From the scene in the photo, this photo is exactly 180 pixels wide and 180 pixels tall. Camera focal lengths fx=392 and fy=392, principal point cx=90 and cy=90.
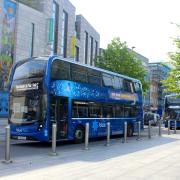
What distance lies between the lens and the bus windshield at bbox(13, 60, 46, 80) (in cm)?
1563

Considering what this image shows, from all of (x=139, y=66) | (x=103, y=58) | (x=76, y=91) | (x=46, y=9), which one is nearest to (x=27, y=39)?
(x=46, y=9)

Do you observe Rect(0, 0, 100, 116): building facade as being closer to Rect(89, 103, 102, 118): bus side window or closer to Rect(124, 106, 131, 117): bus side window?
Rect(124, 106, 131, 117): bus side window

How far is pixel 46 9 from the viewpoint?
159ft

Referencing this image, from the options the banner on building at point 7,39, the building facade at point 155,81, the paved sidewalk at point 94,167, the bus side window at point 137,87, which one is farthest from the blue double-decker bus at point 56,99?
the building facade at point 155,81

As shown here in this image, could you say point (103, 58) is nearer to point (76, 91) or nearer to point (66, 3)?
point (66, 3)

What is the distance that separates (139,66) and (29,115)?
3212 centimetres

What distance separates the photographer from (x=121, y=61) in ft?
148

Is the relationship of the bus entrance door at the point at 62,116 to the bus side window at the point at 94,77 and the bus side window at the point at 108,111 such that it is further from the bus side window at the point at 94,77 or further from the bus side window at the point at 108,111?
the bus side window at the point at 108,111

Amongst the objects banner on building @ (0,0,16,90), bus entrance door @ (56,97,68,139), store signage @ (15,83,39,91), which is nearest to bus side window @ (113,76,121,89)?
bus entrance door @ (56,97,68,139)

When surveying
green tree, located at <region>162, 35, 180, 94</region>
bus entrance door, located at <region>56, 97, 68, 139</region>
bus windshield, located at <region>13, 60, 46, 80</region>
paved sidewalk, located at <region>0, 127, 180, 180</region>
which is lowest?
paved sidewalk, located at <region>0, 127, 180, 180</region>

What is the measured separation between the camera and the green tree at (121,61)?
45.0 meters

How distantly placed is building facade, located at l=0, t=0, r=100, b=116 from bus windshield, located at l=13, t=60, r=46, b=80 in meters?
25.0

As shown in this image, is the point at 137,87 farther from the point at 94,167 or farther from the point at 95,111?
the point at 94,167

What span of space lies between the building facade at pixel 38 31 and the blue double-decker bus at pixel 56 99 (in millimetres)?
23571
